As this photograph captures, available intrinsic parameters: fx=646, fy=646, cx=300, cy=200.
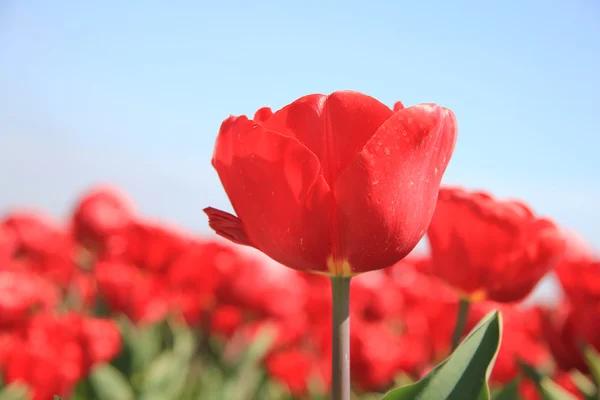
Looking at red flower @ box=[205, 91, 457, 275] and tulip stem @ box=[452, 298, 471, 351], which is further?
tulip stem @ box=[452, 298, 471, 351]

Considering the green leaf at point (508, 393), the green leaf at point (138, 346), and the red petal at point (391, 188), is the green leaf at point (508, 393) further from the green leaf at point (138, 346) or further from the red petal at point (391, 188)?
the green leaf at point (138, 346)

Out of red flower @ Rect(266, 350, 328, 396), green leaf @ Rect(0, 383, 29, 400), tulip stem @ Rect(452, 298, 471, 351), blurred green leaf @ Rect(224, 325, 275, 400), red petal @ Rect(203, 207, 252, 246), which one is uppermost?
red petal @ Rect(203, 207, 252, 246)

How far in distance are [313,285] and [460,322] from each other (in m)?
1.37

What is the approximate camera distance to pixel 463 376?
35 centimetres

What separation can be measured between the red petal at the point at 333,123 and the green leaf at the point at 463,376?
122mm

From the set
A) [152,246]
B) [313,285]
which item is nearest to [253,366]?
[152,246]

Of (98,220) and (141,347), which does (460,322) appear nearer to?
(141,347)

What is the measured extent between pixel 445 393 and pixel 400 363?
31.2 inches

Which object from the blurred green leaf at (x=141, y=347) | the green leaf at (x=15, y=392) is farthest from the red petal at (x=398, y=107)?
the blurred green leaf at (x=141, y=347)

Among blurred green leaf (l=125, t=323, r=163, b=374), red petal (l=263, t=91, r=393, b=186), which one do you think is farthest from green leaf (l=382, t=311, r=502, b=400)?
blurred green leaf (l=125, t=323, r=163, b=374)

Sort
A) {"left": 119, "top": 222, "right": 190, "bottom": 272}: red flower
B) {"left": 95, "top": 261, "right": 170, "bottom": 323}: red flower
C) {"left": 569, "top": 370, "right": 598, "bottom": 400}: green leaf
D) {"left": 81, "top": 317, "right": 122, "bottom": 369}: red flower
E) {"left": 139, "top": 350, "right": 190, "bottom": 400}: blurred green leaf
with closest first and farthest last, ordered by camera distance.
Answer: {"left": 569, "top": 370, "right": 598, "bottom": 400}: green leaf < {"left": 81, "top": 317, "right": 122, "bottom": 369}: red flower < {"left": 139, "top": 350, "right": 190, "bottom": 400}: blurred green leaf < {"left": 95, "top": 261, "right": 170, "bottom": 323}: red flower < {"left": 119, "top": 222, "right": 190, "bottom": 272}: red flower

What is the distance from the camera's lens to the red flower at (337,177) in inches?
14.2

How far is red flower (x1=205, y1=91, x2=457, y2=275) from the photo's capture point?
361 millimetres

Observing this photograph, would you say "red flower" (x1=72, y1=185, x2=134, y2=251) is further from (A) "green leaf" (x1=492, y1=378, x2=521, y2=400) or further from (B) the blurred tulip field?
(A) "green leaf" (x1=492, y1=378, x2=521, y2=400)
